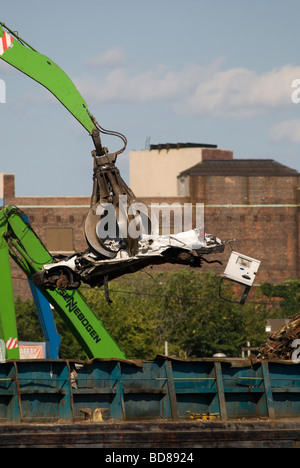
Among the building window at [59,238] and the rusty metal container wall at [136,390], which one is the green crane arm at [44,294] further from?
the building window at [59,238]

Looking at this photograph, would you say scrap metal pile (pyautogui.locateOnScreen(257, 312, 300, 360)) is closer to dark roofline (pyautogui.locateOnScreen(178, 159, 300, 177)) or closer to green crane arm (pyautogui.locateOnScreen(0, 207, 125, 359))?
green crane arm (pyautogui.locateOnScreen(0, 207, 125, 359))

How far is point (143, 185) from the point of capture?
113 meters

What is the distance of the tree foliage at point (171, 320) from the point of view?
6269 centimetres

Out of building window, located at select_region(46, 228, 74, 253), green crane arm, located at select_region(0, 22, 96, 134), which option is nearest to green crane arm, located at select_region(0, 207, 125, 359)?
green crane arm, located at select_region(0, 22, 96, 134)

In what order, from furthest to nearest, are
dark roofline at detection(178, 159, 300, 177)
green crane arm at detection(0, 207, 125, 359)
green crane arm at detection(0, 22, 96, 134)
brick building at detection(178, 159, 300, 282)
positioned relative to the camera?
dark roofline at detection(178, 159, 300, 177)
brick building at detection(178, 159, 300, 282)
green crane arm at detection(0, 207, 125, 359)
green crane arm at detection(0, 22, 96, 134)

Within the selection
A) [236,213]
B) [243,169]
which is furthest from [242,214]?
[243,169]

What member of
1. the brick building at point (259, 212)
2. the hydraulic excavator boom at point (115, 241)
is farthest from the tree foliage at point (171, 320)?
the hydraulic excavator boom at point (115, 241)

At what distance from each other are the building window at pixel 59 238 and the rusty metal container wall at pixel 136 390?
74833 mm

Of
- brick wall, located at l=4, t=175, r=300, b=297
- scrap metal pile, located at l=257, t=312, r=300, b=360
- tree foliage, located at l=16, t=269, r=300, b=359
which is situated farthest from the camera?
brick wall, located at l=4, t=175, r=300, b=297

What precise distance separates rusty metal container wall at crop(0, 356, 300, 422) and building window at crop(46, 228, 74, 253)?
74833mm

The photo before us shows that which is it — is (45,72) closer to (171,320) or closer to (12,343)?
(12,343)

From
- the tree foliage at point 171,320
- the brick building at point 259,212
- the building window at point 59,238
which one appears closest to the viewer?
the tree foliage at point 171,320

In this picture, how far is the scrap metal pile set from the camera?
19.6 m

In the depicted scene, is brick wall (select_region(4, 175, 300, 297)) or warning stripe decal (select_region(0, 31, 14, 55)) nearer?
warning stripe decal (select_region(0, 31, 14, 55))
